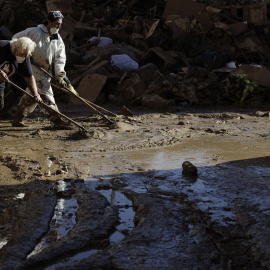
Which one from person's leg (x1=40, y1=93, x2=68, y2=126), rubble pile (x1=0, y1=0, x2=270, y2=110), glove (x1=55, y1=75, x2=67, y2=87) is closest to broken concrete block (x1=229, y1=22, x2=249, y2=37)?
rubble pile (x1=0, y1=0, x2=270, y2=110)

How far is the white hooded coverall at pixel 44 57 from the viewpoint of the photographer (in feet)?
21.6

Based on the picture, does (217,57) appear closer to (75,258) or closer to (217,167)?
(217,167)

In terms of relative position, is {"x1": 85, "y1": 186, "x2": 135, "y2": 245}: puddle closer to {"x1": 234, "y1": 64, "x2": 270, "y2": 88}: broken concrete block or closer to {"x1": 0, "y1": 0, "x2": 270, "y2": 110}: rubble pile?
{"x1": 0, "y1": 0, "x2": 270, "y2": 110}: rubble pile

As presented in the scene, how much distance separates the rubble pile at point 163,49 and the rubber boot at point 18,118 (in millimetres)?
2858

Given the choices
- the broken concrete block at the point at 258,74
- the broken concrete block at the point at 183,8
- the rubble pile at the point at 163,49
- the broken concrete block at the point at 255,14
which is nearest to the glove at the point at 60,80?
the rubble pile at the point at 163,49

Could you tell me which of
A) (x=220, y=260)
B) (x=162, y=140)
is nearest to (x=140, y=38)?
(x=162, y=140)

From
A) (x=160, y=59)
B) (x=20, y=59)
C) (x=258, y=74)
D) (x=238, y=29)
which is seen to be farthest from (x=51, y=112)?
(x=238, y=29)

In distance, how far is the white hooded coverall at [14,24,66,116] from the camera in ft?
21.6

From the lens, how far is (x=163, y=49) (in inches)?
467

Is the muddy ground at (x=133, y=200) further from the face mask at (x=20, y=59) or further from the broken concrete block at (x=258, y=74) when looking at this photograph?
the broken concrete block at (x=258, y=74)

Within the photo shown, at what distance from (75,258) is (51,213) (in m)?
0.79

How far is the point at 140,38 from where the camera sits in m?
11.9

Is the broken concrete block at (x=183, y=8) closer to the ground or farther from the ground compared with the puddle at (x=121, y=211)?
farther from the ground

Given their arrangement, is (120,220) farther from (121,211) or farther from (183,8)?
(183,8)
